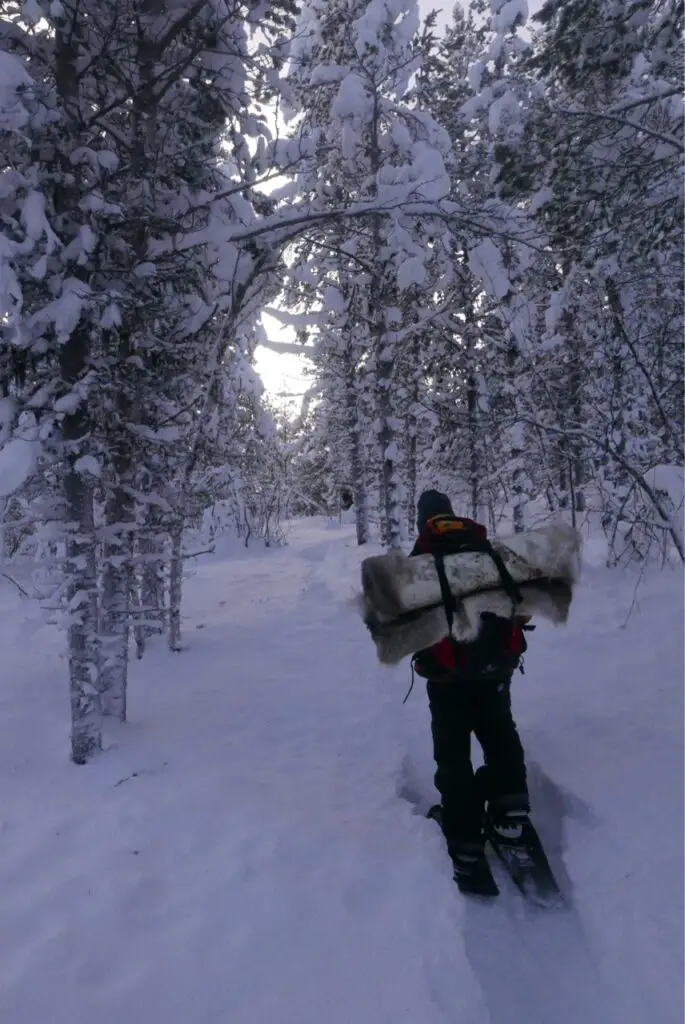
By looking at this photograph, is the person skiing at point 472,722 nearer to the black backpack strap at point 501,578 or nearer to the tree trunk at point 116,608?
the black backpack strap at point 501,578

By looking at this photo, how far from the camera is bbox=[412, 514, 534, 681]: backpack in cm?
380

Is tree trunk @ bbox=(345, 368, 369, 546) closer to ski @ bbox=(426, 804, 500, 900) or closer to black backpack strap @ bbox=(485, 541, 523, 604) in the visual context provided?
black backpack strap @ bbox=(485, 541, 523, 604)

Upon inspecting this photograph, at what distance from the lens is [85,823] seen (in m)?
4.06

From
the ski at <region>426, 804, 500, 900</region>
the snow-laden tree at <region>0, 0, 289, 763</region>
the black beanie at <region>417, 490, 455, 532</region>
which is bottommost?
the ski at <region>426, 804, 500, 900</region>

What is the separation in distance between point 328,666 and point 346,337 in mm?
10714

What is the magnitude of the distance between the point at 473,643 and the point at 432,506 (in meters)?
1.05

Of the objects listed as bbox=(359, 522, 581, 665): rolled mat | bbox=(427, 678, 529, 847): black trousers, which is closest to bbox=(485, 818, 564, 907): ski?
bbox=(427, 678, 529, 847): black trousers

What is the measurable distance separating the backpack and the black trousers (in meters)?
0.12


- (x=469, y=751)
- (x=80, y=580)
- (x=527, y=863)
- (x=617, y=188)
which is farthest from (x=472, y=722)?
(x=617, y=188)

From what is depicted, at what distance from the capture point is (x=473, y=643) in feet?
12.5

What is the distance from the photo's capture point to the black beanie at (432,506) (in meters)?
4.39

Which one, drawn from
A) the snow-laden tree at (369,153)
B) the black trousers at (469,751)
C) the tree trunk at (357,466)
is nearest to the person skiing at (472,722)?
the black trousers at (469,751)

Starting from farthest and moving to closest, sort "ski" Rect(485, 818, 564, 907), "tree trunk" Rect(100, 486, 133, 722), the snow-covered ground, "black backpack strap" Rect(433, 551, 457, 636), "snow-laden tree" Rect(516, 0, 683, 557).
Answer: "snow-laden tree" Rect(516, 0, 683, 557)
"tree trunk" Rect(100, 486, 133, 722)
"black backpack strap" Rect(433, 551, 457, 636)
"ski" Rect(485, 818, 564, 907)
the snow-covered ground

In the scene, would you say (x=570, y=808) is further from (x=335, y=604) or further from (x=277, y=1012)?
(x=335, y=604)
